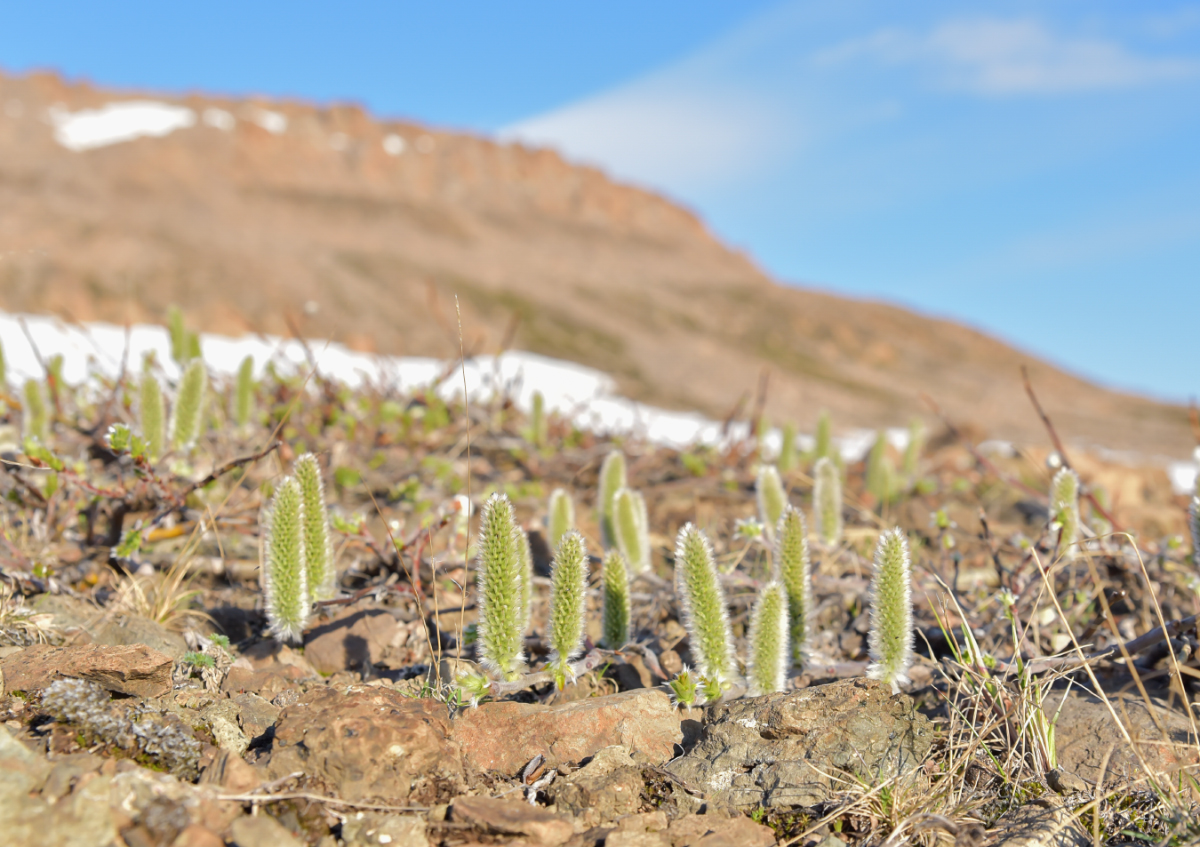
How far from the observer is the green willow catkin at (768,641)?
209cm

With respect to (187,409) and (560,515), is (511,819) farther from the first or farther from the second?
(187,409)

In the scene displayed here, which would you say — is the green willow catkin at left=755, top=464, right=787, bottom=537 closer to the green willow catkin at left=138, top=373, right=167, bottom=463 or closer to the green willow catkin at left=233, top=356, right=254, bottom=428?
the green willow catkin at left=138, top=373, right=167, bottom=463

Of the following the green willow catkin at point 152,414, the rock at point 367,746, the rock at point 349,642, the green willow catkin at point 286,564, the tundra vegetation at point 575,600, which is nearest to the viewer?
the rock at point 367,746

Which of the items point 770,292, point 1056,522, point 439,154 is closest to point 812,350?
point 770,292


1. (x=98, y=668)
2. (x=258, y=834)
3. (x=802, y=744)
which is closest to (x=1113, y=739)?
(x=802, y=744)

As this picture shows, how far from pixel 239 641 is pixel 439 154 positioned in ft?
214

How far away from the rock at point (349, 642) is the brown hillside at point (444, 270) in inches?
404

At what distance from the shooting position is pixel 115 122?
2143 inches

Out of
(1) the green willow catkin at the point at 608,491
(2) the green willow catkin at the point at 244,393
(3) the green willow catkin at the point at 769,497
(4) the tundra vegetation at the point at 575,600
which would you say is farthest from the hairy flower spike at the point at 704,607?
(2) the green willow catkin at the point at 244,393

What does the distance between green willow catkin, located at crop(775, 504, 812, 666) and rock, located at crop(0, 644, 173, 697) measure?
1.56 meters

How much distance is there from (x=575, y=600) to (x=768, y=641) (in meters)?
0.49

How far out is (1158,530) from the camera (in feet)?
16.6

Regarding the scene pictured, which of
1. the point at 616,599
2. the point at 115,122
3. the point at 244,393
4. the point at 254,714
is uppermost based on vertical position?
the point at 115,122

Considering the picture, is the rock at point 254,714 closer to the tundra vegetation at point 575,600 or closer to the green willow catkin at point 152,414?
the tundra vegetation at point 575,600
